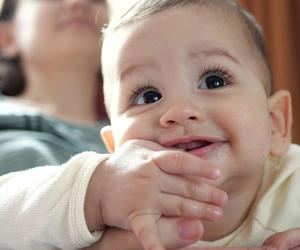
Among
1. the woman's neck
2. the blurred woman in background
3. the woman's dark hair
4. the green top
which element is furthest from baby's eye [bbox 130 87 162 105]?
the woman's dark hair

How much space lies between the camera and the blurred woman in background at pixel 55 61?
174 cm

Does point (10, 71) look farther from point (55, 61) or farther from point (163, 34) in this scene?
point (163, 34)

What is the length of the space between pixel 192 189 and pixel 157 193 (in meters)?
0.05

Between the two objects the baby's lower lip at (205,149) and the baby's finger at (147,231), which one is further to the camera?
the baby's lower lip at (205,149)

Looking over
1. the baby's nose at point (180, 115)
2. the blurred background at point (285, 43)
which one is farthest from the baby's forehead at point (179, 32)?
the blurred background at point (285, 43)

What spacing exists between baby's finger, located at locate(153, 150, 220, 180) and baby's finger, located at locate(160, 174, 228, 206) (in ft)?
0.04

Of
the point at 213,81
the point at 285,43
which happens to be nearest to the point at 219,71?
the point at 213,81

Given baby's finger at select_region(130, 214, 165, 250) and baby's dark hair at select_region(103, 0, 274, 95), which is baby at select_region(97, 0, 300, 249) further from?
baby's finger at select_region(130, 214, 165, 250)

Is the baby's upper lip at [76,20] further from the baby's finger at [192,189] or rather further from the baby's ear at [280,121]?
the baby's finger at [192,189]

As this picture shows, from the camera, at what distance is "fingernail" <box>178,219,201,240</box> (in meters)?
0.67

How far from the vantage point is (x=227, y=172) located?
0.79 metres

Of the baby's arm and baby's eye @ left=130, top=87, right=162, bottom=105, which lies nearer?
the baby's arm

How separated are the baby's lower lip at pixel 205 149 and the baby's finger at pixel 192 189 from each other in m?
0.07

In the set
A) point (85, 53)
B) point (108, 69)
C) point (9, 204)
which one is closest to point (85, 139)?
point (85, 53)
